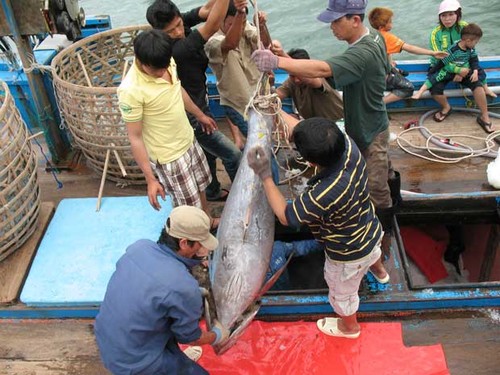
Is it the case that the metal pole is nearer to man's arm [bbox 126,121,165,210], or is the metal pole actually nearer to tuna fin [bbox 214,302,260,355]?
man's arm [bbox 126,121,165,210]

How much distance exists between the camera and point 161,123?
9.91 ft

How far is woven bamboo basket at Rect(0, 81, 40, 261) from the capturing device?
330 cm

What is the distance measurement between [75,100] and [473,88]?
156 inches

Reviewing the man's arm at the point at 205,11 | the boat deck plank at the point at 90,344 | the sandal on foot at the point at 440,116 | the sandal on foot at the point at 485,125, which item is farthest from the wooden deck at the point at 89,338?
the man's arm at the point at 205,11

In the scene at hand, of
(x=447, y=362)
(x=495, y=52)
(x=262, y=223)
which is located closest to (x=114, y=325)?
(x=262, y=223)

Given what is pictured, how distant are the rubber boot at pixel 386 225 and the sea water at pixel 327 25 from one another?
7.89 meters

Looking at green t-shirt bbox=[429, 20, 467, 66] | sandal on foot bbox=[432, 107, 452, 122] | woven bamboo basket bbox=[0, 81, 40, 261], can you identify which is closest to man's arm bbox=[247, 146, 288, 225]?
woven bamboo basket bbox=[0, 81, 40, 261]

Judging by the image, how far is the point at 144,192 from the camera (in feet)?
14.2

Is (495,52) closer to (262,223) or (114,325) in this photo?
(262,223)

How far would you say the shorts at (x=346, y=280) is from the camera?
271 centimetres

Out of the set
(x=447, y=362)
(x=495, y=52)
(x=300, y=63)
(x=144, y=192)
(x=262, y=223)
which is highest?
(x=300, y=63)

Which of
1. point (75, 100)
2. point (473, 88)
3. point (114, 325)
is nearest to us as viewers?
point (114, 325)

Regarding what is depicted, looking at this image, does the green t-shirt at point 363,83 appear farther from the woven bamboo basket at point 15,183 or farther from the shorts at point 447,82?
the woven bamboo basket at point 15,183

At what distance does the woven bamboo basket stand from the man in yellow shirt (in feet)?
3.35
